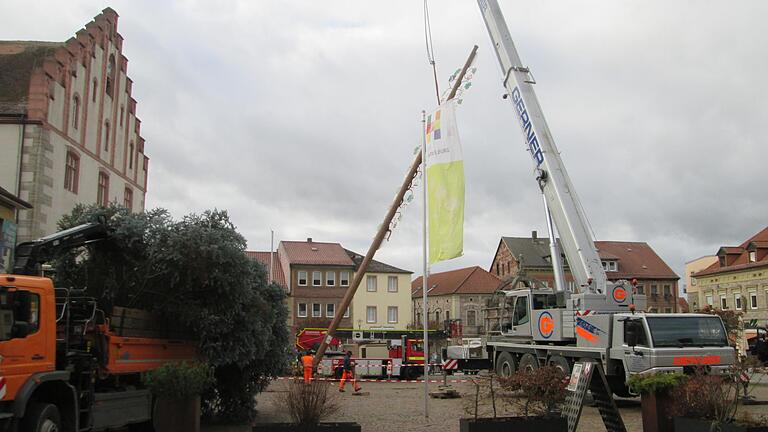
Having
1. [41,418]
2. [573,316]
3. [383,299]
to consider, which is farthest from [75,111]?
[383,299]

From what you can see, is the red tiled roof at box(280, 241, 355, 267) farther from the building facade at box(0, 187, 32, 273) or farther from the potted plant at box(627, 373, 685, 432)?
the potted plant at box(627, 373, 685, 432)

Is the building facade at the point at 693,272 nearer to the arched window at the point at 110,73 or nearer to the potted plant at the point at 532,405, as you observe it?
the arched window at the point at 110,73

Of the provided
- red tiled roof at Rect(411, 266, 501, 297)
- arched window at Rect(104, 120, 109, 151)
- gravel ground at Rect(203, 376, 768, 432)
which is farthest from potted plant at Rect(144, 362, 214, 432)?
red tiled roof at Rect(411, 266, 501, 297)

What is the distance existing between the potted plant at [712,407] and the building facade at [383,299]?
54026 mm

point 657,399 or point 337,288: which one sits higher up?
point 337,288

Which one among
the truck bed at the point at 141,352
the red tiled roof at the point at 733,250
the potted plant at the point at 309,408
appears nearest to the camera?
the potted plant at the point at 309,408

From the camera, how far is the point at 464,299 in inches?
3004

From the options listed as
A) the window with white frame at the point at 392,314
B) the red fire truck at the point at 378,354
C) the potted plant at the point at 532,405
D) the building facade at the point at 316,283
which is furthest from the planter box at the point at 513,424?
the window with white frame at the point at 392,314

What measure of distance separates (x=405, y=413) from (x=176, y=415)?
623 centimetres

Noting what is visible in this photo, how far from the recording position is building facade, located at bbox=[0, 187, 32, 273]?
860 inches

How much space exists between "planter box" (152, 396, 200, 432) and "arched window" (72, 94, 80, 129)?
18.7 metres

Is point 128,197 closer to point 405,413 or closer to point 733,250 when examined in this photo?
point 405,413

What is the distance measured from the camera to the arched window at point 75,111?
2709cm

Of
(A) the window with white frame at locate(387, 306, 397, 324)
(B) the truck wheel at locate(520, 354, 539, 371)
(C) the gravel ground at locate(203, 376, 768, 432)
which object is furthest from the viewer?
(A) the window with white frame at locate(387, 306, 397, 324)
